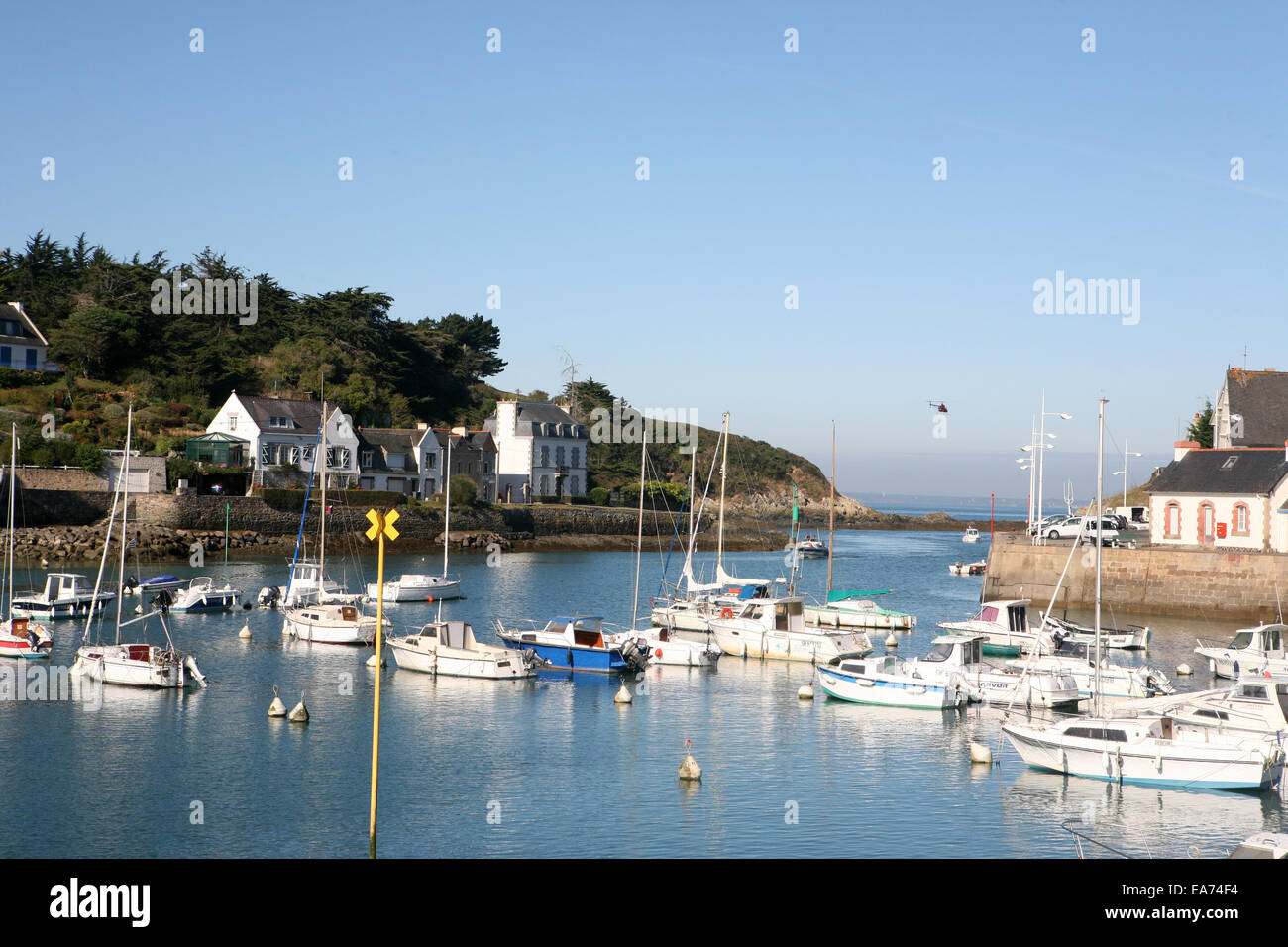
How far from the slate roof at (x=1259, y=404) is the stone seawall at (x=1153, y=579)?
16770mm

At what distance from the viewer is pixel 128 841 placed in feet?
71.5

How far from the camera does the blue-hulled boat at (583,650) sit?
40062 millimetres

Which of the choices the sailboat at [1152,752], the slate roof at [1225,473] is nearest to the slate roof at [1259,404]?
the slate roof at [1225,473]

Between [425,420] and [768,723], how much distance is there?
324 feet

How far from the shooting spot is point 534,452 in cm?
A: 11838

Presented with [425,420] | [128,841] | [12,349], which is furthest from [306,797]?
[425,420]

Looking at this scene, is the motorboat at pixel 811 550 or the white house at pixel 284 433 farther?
the motorboat at pixel 811 550

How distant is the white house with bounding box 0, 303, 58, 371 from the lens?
96188mm

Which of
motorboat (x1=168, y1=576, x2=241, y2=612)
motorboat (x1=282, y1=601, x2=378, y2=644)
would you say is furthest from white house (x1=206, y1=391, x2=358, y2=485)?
motorboat (x1=282, y1=601, x2=378, y2=644)

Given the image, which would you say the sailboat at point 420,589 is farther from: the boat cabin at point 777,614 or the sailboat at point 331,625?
the boat cabin at point 777,614

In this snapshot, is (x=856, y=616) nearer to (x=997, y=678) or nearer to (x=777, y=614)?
(x=777, y=614)

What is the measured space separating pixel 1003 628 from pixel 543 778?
26.4 m
